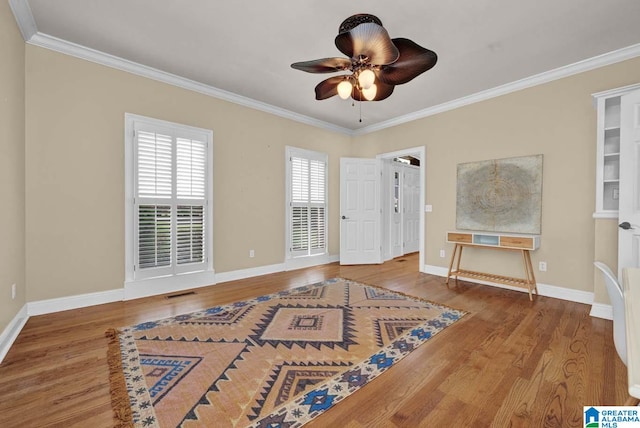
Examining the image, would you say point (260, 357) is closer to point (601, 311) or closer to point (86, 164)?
point (86, 164)

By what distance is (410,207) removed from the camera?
7133 mm

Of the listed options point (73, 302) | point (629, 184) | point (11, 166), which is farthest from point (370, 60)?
point (73, 302)

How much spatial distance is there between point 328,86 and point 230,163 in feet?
7.33

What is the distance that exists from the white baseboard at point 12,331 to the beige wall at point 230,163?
0.23 meters

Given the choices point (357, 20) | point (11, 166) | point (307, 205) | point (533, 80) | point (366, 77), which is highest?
point (533, 80)

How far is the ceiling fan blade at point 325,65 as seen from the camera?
231 centimetres

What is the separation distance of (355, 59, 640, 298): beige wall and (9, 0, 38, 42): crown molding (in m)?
5.09

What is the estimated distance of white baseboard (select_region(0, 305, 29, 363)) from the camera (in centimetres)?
219

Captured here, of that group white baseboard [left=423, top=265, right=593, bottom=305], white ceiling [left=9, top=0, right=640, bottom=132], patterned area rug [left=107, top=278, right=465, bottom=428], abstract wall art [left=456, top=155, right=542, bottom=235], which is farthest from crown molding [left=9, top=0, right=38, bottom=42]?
white baseboard [left=423, top=265, right=593, bottom=305]

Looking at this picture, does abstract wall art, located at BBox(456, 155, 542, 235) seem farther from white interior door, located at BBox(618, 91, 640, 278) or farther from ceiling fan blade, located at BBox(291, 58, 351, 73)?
ceiling fan blade, located at BBox(291, 58, 351, 73)

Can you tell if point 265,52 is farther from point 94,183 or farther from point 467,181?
point 467,181

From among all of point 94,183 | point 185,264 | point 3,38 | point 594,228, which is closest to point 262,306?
point 185,264

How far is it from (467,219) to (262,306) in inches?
127

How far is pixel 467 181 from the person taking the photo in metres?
4.40
